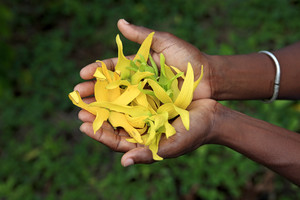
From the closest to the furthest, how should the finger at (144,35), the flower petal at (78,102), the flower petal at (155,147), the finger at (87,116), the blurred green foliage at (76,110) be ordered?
the flower petal at (155,147) < the flower petal at (78,102) < the finger at (87,116) < the finger at (144,35) < the blurred green foliage at (76,110)

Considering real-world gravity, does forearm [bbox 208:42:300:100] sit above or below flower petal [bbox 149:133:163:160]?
above

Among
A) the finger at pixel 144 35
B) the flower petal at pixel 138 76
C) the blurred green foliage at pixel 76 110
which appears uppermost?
the finger at pixel 144 35

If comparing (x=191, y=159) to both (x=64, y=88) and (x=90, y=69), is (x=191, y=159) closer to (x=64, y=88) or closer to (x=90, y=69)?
(x=90, y=69)

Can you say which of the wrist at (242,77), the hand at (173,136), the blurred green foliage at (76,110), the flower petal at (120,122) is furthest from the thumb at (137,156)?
the blurred green foliage at (76,110)

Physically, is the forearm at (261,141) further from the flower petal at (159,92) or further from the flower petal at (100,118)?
the flower petal at (100,118)

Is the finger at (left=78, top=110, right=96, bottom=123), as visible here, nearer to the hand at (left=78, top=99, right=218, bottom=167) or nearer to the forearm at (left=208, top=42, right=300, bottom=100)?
the hand at (left=78, top=99, right=218, bottom=167)

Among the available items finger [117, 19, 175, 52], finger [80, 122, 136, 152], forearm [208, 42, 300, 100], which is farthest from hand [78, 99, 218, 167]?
finger [117, 19, 175, 52]
